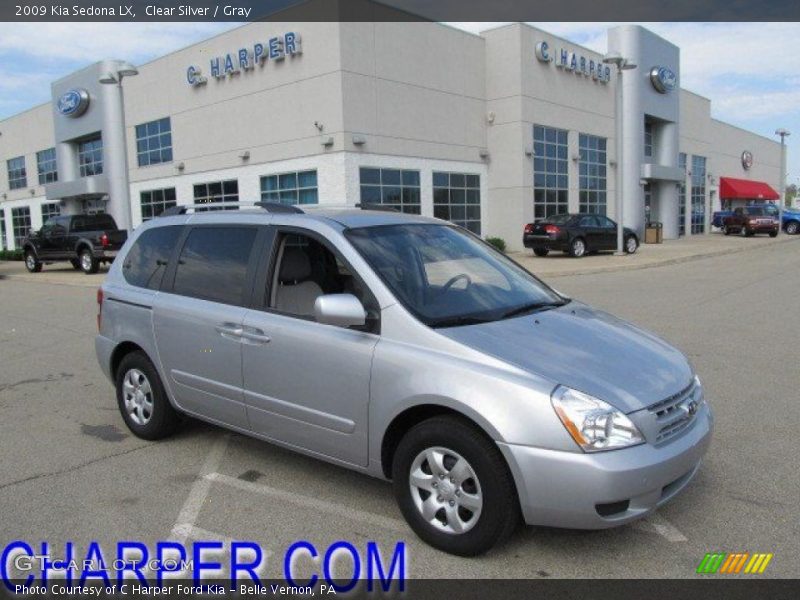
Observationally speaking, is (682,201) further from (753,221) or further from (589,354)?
(589,354)

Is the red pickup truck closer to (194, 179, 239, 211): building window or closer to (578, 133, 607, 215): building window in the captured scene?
(578, 133, 607, 215): building window

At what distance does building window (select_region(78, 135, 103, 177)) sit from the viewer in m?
38.2

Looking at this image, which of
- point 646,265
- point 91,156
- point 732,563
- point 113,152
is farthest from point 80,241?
point 732,563

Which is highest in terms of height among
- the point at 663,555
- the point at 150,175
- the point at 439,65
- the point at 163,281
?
the point at 439,65

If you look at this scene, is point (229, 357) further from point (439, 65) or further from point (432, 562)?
point (439, 65)

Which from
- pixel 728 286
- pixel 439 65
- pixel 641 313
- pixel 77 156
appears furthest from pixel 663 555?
pixel 77 156

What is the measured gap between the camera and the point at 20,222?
4569 centimetres

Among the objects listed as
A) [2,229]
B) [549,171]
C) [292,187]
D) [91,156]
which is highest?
[91,156]

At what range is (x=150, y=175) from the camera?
108 ft

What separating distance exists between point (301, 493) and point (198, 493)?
0.65 metres

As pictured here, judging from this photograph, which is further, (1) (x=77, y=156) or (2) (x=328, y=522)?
(1) (x=77, y=156)

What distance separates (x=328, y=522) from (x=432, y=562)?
73cm

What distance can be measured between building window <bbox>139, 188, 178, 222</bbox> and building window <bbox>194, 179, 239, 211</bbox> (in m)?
1.81

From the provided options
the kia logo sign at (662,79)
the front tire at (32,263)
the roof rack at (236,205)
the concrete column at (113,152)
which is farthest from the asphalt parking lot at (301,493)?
the kia logo sign at (662,79)
